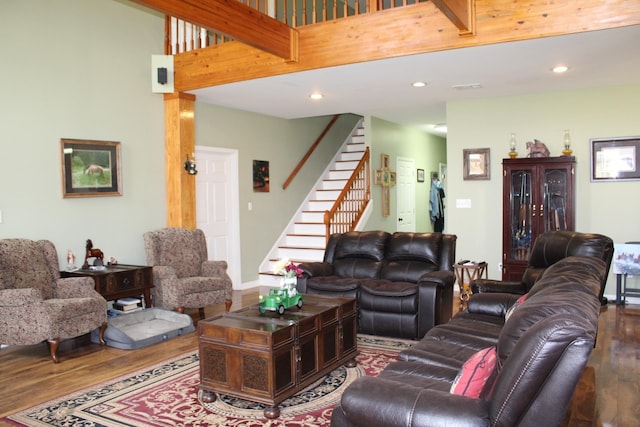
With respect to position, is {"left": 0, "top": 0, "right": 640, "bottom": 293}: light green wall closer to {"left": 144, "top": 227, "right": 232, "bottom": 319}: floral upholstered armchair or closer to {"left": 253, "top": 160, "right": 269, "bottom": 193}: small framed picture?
{"left": 253, "top": 160, "right": 269, "bottom": 193}: small framed picture

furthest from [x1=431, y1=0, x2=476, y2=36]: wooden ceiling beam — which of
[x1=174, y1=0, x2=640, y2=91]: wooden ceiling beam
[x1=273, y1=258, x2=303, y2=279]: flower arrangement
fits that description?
[x1=273, y1=258, x2=303, y2=279]: flower arrangement

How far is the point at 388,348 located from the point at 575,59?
324cm

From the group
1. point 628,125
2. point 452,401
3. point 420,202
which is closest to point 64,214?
point 452,401

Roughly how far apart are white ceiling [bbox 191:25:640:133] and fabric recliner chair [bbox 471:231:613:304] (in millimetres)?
1637

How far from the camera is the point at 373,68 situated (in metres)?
5.35

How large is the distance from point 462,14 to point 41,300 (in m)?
4.16

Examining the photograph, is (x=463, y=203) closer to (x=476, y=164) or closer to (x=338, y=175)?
(x=476, y=164)

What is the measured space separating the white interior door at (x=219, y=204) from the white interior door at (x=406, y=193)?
364 centimetres

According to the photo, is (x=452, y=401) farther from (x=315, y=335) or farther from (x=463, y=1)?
(x=463, y=1)

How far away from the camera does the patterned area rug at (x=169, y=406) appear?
312 cm

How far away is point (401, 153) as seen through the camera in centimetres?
1027

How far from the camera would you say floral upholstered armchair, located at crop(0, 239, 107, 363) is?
4.27 metres

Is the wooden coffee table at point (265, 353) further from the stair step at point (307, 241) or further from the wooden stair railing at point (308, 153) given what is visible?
the wooden stair railing at point (308, 153)

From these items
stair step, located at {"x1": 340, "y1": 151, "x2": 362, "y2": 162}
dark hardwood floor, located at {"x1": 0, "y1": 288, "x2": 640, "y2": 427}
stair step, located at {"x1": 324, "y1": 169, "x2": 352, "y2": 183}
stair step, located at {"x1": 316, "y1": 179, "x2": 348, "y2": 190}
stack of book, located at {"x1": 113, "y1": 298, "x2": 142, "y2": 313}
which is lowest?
dark hardwood floor, located at {"x1": 0, "y1": 288, "x2": 640, "y2": 427}
